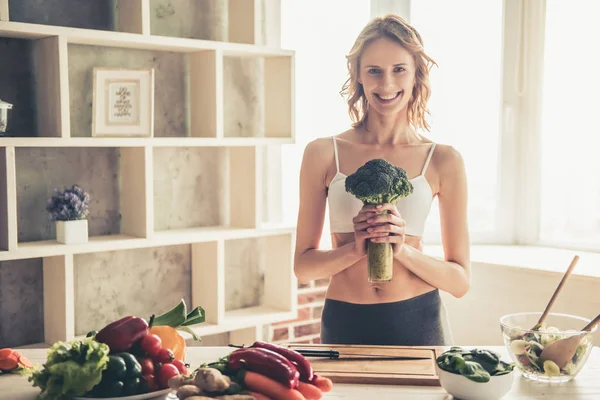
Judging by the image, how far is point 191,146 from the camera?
9.79ft

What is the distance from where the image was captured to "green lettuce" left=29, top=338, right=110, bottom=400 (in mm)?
1420

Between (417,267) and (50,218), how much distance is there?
1414 millimetres

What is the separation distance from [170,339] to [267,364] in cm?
29

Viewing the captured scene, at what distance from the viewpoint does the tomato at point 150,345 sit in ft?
5.06

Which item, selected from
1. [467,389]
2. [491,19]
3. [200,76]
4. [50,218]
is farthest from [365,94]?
[491,19]

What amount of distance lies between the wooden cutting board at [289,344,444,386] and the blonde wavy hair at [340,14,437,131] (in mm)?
862

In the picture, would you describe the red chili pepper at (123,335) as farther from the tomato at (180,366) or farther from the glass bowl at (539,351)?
the glass bowl at (539,351)

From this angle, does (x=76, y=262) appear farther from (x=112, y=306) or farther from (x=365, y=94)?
(x=365, y=94)

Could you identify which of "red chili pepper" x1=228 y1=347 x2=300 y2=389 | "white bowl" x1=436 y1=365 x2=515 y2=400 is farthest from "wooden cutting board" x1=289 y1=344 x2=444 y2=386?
"red chili pepper" x1=228 y1=347 x2=300 y2=389

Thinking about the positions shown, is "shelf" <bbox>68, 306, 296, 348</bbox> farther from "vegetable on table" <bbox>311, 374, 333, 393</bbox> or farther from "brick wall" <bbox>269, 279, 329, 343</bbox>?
"vegetable on table" <bbox>311, 374, 333, 393</bbox>

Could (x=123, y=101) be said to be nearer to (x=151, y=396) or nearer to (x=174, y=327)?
(x=174, y=327)

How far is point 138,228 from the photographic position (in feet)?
9.16

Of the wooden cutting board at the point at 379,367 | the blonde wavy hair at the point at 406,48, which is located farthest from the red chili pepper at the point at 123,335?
the blonde wavy hair at the point at 406,48

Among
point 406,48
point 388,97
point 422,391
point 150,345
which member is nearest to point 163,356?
point 150,345
